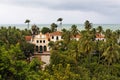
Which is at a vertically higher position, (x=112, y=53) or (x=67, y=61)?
(x=112, y=53)

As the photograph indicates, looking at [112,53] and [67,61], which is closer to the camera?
[67,61]

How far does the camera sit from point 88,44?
60250mm

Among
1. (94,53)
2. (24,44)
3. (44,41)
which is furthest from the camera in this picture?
(44,41)

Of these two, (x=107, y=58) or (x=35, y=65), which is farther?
(x=107, y=58)

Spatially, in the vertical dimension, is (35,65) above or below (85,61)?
above

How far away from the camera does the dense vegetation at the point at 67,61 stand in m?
16.6

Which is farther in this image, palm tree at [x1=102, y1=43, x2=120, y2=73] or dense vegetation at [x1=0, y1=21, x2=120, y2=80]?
palm tree at [x1=102, y1=43, x2=120, y2=73]

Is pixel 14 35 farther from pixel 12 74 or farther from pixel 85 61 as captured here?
pixel 12 74

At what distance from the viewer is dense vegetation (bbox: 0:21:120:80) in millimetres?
16578

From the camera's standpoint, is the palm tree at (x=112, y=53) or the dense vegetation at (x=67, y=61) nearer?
the dense vegetation at (x=67, y=61)

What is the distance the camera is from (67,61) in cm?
5128

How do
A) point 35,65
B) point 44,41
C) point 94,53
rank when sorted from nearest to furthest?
point 35,65, point 94,53, point 44,41

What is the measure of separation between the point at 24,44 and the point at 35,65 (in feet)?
193

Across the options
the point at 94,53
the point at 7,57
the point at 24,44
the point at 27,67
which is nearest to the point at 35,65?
the point at 27,67
